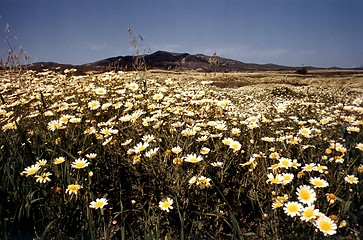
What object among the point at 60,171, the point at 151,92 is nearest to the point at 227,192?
the point at 60,171

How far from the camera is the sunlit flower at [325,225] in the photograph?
151 cm

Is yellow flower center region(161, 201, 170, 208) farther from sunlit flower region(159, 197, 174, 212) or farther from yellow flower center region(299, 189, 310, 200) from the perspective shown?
yellow flower center region(299, 189, 310, 200)

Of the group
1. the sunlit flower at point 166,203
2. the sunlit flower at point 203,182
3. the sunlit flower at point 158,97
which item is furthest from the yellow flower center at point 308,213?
the sunlit flower at point 158,97

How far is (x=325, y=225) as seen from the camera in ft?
5.08

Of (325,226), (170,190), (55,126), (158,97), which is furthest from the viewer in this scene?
(158,97)

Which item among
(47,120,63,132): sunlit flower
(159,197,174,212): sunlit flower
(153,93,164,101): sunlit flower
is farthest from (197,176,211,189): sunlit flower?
(153,93,164,101): sunlit flower

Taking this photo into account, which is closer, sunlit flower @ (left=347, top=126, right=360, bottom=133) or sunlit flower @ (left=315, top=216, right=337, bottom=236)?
sunlit flower @ (left=315, top=216, right=337, bottom=236)

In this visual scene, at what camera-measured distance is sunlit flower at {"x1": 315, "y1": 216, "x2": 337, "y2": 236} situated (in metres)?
1.51

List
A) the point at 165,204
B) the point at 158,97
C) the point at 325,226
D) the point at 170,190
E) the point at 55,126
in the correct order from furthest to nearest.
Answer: the point at 158,97
the point at 55,126
the point at 170,190
the point at 165,204
the point at 325,226

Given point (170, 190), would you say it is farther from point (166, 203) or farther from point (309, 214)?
point (309, 214)

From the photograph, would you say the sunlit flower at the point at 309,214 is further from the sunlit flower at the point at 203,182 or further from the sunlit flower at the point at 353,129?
the sunlit flower at the point at 353,129

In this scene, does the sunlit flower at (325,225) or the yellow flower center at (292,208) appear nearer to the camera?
the sunlit flower at (325,225)

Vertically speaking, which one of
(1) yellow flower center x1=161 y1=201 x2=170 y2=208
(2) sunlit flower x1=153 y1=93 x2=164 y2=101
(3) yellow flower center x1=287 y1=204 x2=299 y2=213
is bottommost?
(1) yellow flower center x1=161 y1=201 x2=170 y2=208

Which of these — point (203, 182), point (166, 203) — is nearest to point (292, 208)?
point (203, 182)
